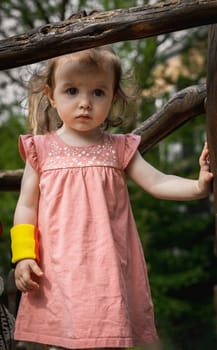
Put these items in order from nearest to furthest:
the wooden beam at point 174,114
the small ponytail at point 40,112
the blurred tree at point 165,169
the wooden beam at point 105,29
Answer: the wooden beam at point 105,29
the small ponytail at point 40,112
the wooden beam at point 174,114
the blurred tree at point 165,169

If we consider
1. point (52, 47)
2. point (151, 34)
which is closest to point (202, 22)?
point (151, 34)

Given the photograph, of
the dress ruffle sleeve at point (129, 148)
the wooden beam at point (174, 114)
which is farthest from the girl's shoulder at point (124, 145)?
the wooden beam at point (174, 114)

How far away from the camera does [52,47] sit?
1.81 metres

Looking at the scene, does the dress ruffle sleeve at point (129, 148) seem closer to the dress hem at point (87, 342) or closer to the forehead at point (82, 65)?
the forehead at point (82, 65)

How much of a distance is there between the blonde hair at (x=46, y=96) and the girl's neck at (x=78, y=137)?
0.14 meters

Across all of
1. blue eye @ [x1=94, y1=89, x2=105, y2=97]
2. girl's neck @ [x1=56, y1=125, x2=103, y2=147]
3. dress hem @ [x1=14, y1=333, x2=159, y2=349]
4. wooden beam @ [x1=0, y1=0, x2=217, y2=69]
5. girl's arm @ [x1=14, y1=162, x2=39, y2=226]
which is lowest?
dress hem @ [x1=14, y1=333, x2=159, y2=349]

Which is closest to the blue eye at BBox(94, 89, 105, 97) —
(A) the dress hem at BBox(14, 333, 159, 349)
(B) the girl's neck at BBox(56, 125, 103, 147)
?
(B) the girl's neck at BBox(56, 125, 103, 147)

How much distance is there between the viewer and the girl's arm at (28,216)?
2.00 meters

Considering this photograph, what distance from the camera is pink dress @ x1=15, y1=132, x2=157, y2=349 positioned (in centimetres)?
194

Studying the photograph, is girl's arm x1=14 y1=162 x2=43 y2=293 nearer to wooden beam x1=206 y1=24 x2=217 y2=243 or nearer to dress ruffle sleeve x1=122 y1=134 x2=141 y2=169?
dress ruffle sleeve x1=122 y1=134 x2=141 y2=169

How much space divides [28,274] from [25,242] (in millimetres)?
92

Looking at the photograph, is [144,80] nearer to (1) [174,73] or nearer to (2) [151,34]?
(1) [174,73]

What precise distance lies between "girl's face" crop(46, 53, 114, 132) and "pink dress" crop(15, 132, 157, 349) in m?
0.08

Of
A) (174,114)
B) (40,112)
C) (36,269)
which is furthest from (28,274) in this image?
(174,114)
